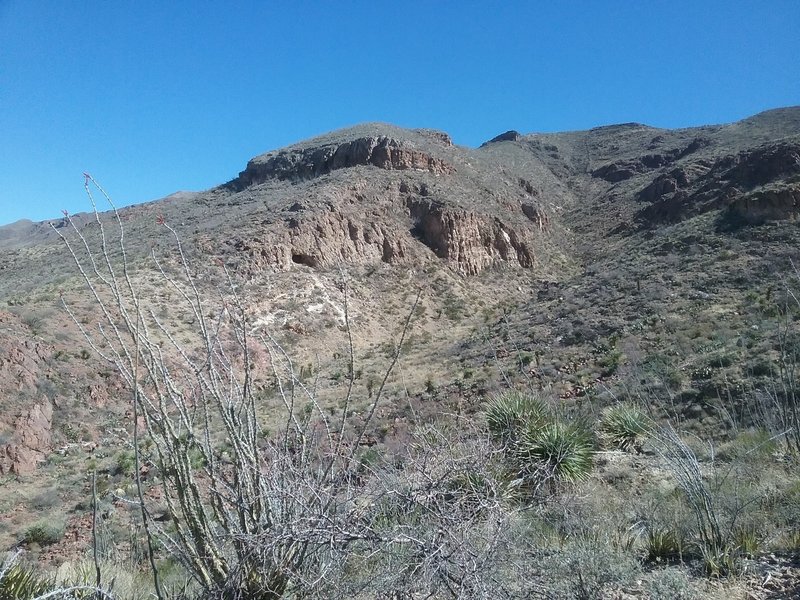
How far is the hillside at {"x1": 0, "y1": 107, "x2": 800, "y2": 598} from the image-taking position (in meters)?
9.63

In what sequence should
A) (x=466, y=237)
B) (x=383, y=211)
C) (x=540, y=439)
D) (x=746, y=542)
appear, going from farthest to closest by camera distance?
(x=466, y=237)
(x=383, y=211)
(x=540, y=439)
(x=746, y=542)

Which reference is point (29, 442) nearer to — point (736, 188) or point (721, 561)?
point (721, 561)

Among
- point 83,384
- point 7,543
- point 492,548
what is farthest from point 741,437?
point 83,384

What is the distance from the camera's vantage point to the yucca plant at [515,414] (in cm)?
684

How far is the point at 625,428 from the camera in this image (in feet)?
26.4

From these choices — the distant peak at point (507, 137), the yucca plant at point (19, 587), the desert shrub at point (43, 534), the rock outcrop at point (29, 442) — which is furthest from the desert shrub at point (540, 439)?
the distant peak at point (507, 137)

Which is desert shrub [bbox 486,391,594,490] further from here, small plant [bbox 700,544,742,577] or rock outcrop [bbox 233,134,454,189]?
rock outcrop [bbox 233,134,454,189]

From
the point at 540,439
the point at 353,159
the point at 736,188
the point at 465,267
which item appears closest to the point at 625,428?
the point at 540,439

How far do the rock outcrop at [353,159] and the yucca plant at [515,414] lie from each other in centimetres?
3664

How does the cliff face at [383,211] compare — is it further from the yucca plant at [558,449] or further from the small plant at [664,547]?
the small plant at [664,547]

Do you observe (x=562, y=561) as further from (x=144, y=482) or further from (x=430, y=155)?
(x=430, y=155)

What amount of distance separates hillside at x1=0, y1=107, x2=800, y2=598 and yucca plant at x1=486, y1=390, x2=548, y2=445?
1.05 m

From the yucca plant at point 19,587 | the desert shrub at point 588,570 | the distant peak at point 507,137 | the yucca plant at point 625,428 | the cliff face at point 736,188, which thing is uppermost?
the distant peak at point 507,137

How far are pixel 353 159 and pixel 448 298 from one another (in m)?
16.6
